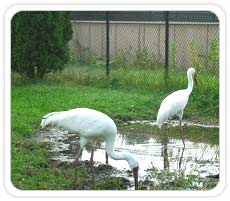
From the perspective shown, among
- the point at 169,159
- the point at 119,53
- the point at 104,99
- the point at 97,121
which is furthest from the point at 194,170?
the point at 119,53

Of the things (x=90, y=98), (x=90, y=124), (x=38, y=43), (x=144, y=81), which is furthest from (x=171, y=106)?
(x=38, y=43)

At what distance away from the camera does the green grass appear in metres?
6.43

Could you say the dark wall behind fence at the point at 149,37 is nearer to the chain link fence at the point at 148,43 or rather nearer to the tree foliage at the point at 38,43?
the chain link fence at the point at 148,43

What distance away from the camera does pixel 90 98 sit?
868 centimetres

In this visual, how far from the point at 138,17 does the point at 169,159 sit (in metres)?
4.23

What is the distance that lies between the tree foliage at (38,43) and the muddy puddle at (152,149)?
244 cm

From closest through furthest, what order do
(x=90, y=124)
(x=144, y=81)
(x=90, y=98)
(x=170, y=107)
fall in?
(x=90, y=124), (x=170, y=107), (x=90, y=98), (x=144, y=81)

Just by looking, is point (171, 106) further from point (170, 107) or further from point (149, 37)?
point (149, 37)

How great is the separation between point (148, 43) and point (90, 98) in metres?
1.98

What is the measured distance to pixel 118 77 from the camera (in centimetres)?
967

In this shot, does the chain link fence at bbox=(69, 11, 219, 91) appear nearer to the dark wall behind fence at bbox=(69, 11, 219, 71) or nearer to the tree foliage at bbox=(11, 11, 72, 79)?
the dark wall behind fence at bbox=(69, 11, 219, 71)

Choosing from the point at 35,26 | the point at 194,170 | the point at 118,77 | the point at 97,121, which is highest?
the point at 35,26
